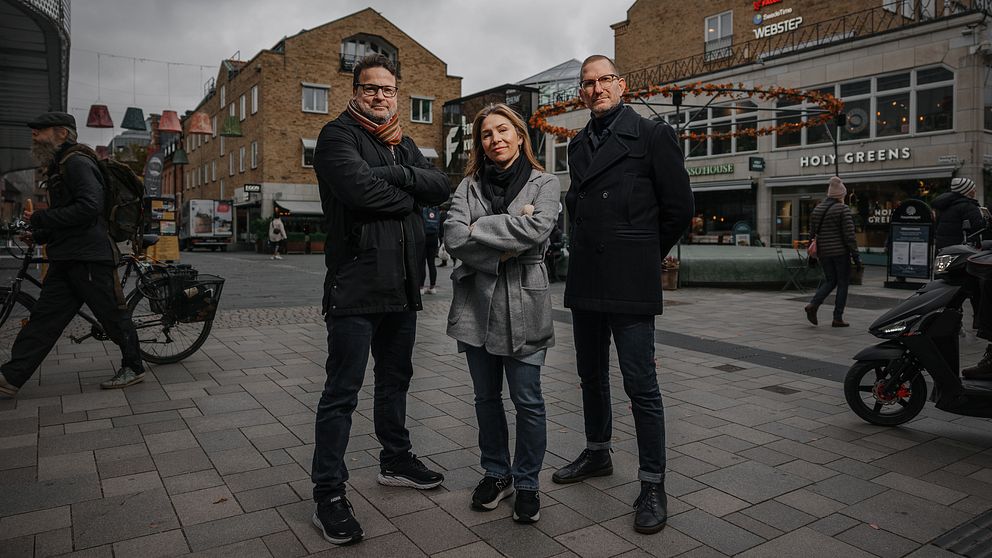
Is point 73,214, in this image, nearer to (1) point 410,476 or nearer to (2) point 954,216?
(1) point 410,476

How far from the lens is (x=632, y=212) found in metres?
3.14

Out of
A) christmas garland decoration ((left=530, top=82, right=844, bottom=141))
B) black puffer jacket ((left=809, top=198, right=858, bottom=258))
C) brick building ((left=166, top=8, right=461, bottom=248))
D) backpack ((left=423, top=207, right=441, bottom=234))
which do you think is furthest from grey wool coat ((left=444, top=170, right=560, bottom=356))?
brick building ((left=166, top=8, right=461, bottom=248))

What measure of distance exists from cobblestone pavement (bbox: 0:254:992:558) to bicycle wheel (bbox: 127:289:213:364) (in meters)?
0.22

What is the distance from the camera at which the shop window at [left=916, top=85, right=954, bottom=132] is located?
2061cm

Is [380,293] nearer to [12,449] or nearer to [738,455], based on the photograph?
[738,455]

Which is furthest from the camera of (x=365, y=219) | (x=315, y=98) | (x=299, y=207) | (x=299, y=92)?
(x=315, y=98)

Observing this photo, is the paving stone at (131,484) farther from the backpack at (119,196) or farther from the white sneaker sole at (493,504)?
the backpack at (119,196)

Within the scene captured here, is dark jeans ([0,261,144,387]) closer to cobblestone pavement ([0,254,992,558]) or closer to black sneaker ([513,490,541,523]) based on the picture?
cobblestone pavement ([0,254,992,558])

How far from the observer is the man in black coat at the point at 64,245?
4891 millimetres

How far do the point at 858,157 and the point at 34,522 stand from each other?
2427 centimetres

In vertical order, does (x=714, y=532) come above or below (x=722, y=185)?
below

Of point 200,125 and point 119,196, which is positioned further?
point 200,125

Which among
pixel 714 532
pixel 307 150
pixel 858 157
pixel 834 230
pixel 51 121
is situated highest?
pixel 307 150

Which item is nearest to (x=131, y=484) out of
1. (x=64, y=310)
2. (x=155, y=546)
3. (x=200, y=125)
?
(x=155, y=546)
